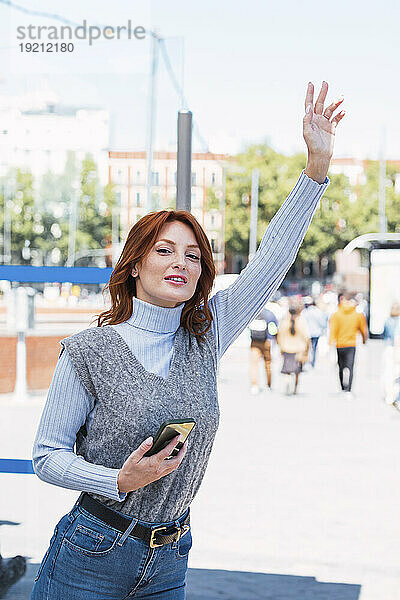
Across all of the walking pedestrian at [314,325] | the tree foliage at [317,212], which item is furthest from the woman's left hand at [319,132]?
the tree foliage at [317,212]

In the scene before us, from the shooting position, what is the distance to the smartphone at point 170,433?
1676 mm

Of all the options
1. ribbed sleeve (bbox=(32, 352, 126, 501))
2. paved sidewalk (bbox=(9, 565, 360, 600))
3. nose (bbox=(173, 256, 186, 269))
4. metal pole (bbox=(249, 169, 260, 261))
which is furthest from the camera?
metal pole (bbox=(249, 169, 260, 261))

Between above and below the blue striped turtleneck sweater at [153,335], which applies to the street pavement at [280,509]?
below

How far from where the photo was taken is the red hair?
1966mm

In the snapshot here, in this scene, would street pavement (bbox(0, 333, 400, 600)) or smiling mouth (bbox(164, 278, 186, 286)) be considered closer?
smiling mouth (bbox(164, 278, 186, 286))

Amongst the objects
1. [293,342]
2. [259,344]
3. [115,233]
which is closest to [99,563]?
[115,233]

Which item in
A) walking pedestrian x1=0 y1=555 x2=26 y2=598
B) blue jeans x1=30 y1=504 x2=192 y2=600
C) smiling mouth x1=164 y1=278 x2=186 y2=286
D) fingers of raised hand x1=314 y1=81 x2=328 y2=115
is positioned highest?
fingers of raised hand x1=314 y1=81 x2=328 y2=115

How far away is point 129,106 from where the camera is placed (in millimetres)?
3375

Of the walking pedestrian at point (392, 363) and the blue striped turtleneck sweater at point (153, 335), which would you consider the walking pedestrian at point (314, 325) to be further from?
the blue striped turtleneck sweater at point (153, 335)

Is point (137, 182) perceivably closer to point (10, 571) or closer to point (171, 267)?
point (171, 267)

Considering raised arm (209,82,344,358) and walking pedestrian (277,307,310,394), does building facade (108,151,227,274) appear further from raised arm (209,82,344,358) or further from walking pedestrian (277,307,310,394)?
walking pedestrian (277,307,310,394)

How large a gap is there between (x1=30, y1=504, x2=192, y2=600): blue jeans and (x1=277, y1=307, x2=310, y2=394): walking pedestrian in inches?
419

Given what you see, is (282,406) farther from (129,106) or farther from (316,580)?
(129,106)

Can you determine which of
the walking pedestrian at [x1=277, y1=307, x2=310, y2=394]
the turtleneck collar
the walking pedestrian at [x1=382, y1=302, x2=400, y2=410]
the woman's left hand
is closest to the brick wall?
the turtleneck collar
